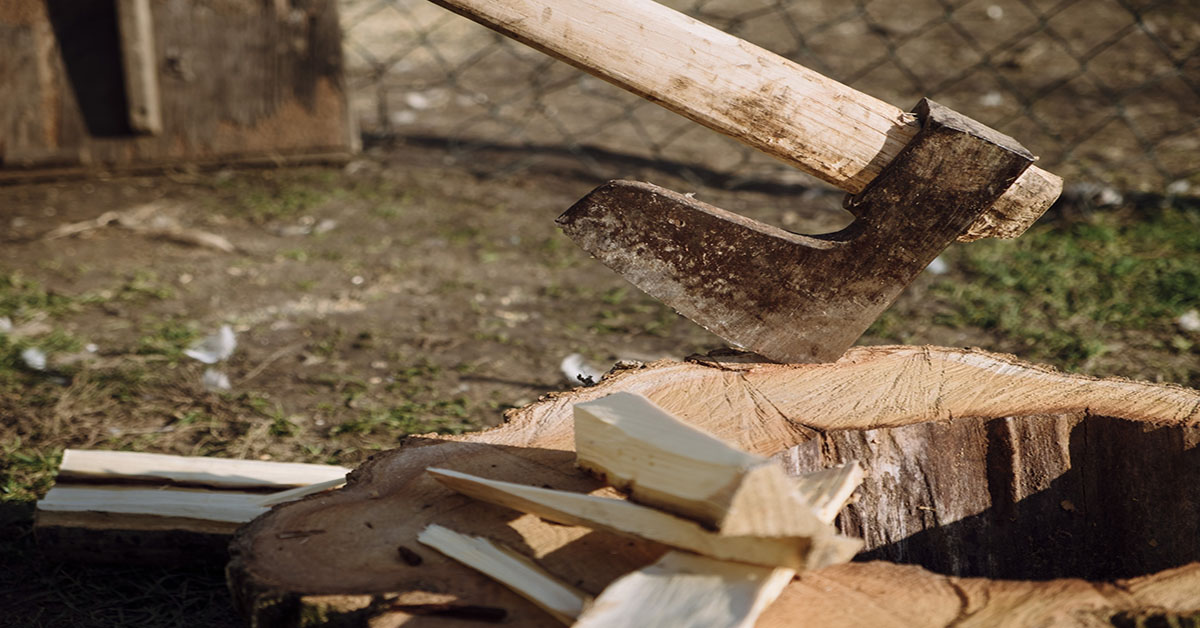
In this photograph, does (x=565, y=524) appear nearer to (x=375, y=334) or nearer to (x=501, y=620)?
(x=501, y=620)

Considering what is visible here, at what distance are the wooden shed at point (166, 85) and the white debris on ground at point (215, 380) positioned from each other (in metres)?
1.89

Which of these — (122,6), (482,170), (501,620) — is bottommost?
(501,620)

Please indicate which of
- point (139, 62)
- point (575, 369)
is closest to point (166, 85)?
point (139, 62)

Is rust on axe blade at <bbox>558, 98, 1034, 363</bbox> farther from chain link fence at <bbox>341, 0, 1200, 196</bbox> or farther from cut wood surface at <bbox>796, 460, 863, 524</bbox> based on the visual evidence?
chain link fence at <bbox>341, 0, 1200, 196</bbox>

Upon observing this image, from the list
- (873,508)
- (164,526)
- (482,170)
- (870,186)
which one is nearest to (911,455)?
(873,508)

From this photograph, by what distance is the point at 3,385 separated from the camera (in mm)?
2807

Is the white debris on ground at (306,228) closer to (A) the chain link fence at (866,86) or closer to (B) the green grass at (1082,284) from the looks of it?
(A) the chain link fence at (866,86)

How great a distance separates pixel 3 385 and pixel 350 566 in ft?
6.56

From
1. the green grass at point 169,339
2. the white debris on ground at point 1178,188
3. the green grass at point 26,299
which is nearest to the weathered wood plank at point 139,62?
the green grass at point 26,299

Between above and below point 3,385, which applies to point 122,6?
above

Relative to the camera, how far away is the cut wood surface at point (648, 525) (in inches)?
46.4

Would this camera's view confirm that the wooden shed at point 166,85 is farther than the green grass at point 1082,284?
Yes

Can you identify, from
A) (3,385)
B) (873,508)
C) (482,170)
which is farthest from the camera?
(482,170)

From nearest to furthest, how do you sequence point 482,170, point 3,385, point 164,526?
point 164,526 → point 3,385 → point 482,170
